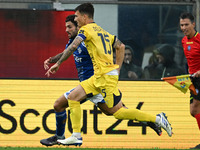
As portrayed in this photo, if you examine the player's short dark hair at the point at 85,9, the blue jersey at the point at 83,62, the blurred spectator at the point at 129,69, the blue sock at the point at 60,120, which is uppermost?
the player's short dark hair at the point at 85,9

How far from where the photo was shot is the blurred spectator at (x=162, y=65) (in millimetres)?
12547

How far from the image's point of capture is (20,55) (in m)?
12.3

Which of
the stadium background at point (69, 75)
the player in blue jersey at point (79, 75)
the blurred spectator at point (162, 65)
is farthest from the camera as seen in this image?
the blurred spectator at point (162, 65)


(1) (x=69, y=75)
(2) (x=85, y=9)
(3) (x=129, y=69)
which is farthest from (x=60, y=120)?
(3) (x=129, y=69)

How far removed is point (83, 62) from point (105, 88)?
62cm

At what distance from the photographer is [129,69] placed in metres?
12.4

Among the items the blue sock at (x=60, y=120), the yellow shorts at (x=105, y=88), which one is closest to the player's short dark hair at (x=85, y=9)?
the yellow shorts at (x=105, y=88)

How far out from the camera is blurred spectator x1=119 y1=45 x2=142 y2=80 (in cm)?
1238

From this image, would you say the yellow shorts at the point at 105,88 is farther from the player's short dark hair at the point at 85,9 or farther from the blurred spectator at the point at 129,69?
the blurred spectator at the point at 129,69

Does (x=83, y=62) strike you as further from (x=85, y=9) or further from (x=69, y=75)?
(x=69, y=75)

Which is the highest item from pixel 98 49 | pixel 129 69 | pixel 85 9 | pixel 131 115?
pixel 85 9

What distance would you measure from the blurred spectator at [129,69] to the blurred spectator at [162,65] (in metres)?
0.15

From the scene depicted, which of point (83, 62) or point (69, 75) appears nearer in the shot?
point (83, 62)

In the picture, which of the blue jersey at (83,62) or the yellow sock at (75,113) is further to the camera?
the blue jersey at (83,62)
